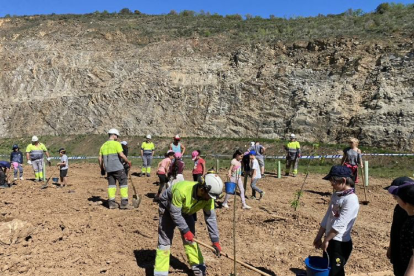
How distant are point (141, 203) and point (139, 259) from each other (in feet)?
12.0

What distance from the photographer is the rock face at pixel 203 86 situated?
21.6m

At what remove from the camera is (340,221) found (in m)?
3.84

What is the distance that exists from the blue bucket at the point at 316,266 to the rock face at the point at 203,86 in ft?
59.2

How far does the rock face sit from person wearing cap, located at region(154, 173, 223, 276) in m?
18.4

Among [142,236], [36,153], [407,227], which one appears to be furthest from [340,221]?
[36,153]

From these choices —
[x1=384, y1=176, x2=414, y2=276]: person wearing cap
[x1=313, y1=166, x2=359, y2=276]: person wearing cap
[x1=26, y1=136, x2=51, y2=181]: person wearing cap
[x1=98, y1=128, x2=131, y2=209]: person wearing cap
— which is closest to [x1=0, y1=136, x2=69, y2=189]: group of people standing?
[x1=26, y1=136, x2=51, y2=181]: person wearing cap

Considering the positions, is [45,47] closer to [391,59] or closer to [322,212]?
[391,59]

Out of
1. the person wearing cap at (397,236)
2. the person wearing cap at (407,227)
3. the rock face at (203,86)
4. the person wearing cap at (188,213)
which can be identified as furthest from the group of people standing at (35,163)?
the rock face at (203,86)

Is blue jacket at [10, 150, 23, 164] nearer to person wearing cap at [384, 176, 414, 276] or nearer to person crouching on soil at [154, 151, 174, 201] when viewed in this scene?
person crouching on soil at [154, 151, 174, 201]

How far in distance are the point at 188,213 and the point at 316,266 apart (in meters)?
1.70

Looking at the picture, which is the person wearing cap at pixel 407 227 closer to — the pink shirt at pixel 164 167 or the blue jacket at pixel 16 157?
the pink shirt at pixel 164 167

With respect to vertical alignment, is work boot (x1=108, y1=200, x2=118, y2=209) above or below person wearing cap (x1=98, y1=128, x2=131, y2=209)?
below

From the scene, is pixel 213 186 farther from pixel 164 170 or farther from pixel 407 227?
pixel 164 170

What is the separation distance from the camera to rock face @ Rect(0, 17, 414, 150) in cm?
2159
